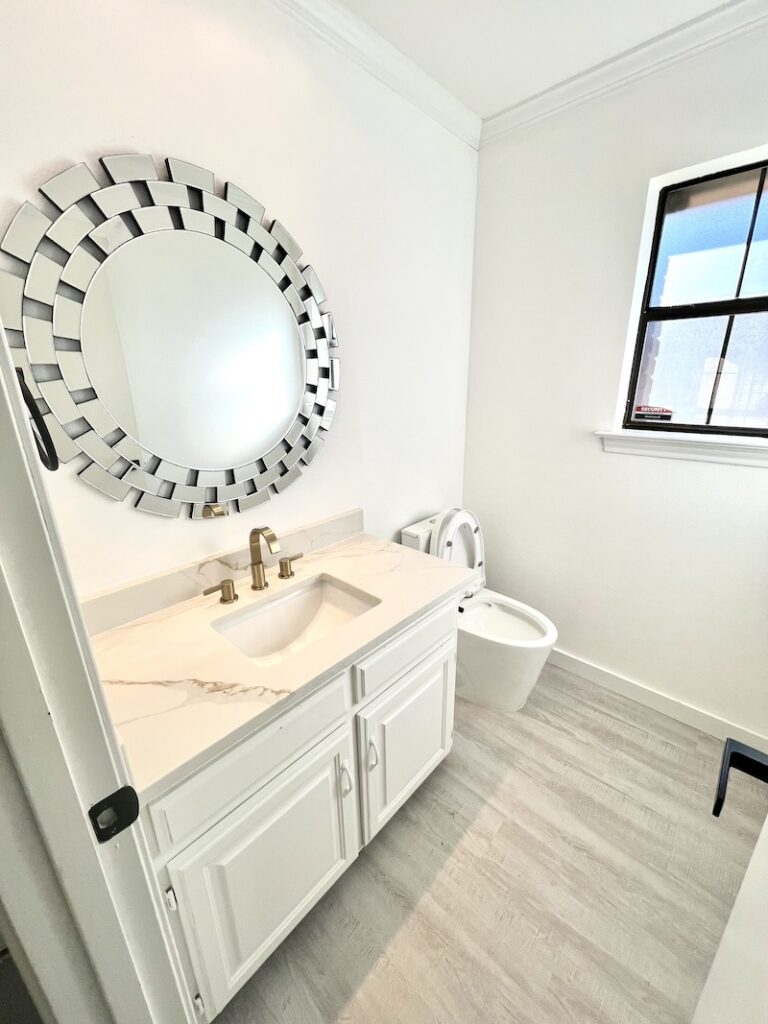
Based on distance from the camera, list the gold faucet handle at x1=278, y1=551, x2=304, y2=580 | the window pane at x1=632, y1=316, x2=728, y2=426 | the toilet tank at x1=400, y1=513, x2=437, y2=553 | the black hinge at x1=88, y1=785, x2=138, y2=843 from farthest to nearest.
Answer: the toilet tank at x1=400, y1=513, x2=437, y2=553 → the window pane at x1=632, y1=316, x2=728, y2=426 → the gold faucet handle at x1=278, y1=551, x2=304, y2=580 → the black hinge at x1=88, y1=785, x2=138, y2=843

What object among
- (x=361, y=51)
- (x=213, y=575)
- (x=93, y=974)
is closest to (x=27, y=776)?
(x=93, y=974)

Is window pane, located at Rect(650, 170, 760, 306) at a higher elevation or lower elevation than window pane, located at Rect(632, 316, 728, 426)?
higher

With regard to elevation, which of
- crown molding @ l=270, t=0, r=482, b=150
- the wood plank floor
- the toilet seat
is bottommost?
the wood plank floor

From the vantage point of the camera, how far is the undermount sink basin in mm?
1214

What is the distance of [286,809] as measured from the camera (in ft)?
3.15

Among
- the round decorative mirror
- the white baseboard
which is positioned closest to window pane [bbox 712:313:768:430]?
the white baseboard

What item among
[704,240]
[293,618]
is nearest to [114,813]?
[293,618]

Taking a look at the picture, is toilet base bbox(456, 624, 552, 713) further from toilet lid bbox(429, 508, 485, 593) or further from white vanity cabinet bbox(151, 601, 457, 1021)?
white vanity cabinet bbox(151, 601, 457, 1021)

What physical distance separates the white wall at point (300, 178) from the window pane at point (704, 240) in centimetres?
78

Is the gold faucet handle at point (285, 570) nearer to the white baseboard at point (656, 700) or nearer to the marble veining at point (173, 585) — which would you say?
the marble veining at point (173, 585)

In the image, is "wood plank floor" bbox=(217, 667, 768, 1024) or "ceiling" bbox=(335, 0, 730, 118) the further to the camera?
"ceiling" bbox=(335, 0, 730, 118)

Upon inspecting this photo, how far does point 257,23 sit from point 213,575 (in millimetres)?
1492

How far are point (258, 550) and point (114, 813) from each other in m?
0.84

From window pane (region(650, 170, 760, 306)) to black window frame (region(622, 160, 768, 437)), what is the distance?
0.05 feet
